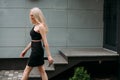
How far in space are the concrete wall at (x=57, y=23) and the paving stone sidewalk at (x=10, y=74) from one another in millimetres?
486

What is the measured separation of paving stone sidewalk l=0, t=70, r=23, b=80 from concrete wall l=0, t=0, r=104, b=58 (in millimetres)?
486

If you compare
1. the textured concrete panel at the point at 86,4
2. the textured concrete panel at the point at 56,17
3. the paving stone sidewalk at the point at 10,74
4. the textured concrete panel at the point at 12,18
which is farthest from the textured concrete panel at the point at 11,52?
the textured concrete panel at the point at 86,4

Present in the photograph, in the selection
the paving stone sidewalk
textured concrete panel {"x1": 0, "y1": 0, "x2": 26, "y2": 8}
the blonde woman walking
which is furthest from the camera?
textured concrete panel {"x1": 0, "y1": 0, "x2": 26, "y2": 8}

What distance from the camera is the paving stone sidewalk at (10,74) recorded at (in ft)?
29.7

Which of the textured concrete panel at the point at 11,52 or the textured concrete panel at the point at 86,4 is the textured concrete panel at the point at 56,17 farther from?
the textured concrete panel at the point at 11,52

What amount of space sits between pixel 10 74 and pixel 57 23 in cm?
213

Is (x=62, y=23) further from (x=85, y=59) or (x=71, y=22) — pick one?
(x=85, y=59)

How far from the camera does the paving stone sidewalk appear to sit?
356 inches

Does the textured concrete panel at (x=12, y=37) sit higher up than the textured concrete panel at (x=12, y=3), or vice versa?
the textured concrete panel at (x=12, y=3)

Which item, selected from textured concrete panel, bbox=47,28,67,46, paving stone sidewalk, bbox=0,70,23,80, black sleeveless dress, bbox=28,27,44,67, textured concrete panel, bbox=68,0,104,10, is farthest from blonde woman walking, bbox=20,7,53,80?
textured concrete panel, bbox=68,0,104,10

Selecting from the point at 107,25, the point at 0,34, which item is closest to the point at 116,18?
the point at 107,25

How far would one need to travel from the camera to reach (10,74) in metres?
9.69

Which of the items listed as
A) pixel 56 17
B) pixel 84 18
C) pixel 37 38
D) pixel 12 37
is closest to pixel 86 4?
pixel 84 18

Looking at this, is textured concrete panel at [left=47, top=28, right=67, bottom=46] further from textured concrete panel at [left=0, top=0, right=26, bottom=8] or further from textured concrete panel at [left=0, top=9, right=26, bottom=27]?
textured concrete panel at [left=0, top=0, right=26, bottom=8]
